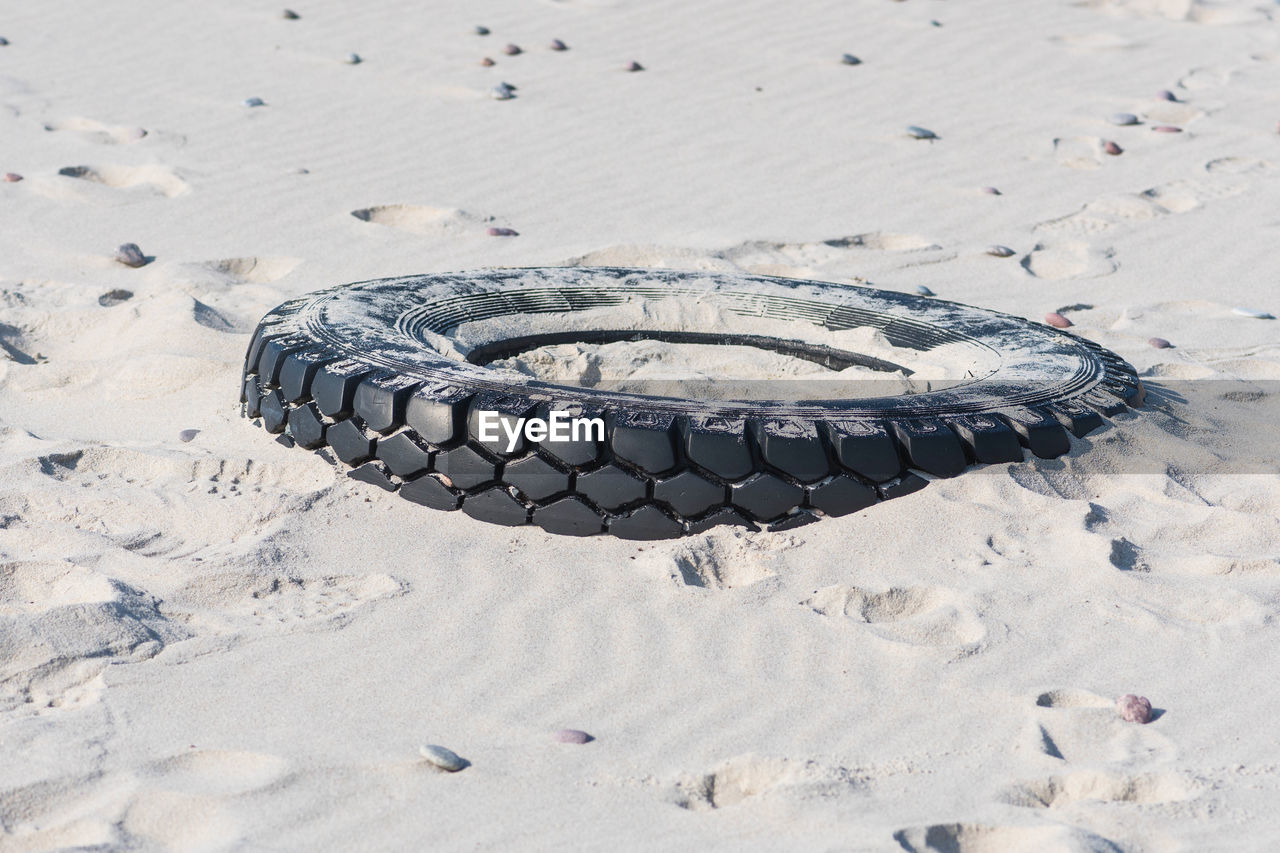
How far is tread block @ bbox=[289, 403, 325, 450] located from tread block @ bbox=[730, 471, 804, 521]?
93 centimetres

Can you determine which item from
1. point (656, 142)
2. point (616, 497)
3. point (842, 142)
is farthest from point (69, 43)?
point (616, 497)

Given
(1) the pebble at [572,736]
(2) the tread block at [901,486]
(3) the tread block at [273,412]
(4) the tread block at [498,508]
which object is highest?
(2) the tread block at [901,486]

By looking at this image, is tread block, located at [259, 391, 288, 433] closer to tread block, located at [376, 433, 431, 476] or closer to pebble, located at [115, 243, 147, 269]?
tread block, located at [376, 433, 431, 476]

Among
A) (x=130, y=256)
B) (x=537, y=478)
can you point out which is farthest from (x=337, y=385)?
(x=130, y=256)

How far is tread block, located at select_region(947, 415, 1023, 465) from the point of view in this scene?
262cm

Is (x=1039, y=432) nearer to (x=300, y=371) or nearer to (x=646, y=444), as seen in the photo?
(x=646, y=444)

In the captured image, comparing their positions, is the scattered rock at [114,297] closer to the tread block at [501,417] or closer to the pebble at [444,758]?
the tread block at [501,417]

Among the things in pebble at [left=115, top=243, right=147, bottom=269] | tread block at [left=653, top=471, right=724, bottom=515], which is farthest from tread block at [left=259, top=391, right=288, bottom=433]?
pebble at [left=115, top=243, right=147, bottom=269]

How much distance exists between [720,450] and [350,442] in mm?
799

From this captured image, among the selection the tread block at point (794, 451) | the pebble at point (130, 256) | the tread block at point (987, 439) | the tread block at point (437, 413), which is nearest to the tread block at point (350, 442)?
the tread block at point (437, 413)

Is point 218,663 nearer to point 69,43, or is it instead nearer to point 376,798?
point 376,798

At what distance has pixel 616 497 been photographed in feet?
8.18

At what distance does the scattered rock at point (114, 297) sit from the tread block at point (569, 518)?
7.46 feet

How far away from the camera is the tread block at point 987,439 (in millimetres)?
2623
